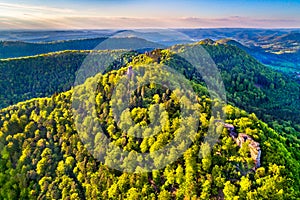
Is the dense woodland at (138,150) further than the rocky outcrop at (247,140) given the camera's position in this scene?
No

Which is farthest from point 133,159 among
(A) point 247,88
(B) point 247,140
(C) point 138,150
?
(A) point 247,88

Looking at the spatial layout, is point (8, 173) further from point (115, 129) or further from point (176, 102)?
point (176, 102)

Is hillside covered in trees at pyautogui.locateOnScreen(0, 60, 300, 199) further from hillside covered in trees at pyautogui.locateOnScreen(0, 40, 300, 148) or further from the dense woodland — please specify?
hillside covered in trees at pyautogui.locateOnScreen(0, 40, 300, 148)


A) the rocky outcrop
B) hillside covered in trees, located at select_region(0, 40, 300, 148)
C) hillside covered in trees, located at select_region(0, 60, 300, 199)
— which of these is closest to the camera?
hillside covered in trees, located at select_region(0, 60, 300, 199)

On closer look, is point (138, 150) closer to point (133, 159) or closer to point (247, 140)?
point (133, 159)

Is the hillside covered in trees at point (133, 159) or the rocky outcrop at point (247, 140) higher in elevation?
the rocky outcrop at point (247, 140)

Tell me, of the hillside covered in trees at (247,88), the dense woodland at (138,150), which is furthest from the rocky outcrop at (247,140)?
the hillside covered in trees at (247,88)

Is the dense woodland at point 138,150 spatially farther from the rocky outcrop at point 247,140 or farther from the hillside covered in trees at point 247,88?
the hillside covered in trees at point 247,88

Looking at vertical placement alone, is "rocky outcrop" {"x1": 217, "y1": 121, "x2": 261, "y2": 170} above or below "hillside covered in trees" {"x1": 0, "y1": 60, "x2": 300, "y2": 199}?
above

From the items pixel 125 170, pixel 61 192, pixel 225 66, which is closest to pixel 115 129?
pixel 125 170

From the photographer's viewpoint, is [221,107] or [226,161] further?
[221,107]

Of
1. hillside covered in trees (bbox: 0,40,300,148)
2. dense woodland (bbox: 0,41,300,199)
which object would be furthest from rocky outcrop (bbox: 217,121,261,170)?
hillside covered in trees (bbox: 0,40,300,148)
